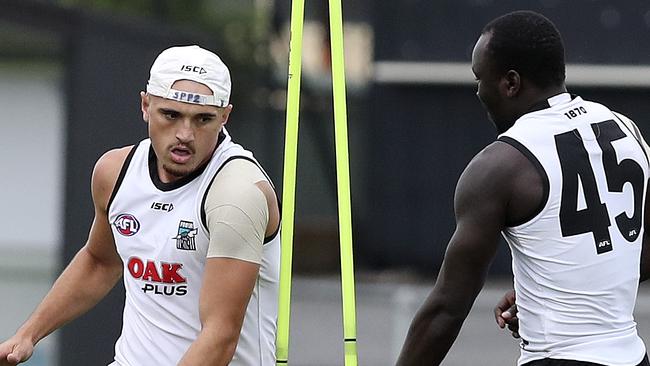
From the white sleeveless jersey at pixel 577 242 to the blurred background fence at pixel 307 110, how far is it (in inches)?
193

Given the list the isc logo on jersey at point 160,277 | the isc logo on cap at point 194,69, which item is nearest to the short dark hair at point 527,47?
the isc logo on cap at point 194,69

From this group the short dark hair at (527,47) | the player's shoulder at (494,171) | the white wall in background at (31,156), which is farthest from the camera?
the white wall in background at (31,156)

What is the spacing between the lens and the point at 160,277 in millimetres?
4723

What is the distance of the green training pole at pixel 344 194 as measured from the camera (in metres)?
4.79

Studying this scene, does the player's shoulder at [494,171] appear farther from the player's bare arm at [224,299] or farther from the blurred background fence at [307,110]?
the blurred background fence at [307,110]

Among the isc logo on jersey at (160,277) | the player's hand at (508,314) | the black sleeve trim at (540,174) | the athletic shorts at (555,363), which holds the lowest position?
the athletic shorts at (555,363)

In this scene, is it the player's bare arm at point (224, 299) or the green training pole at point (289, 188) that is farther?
the green training pole at point (289, 188)

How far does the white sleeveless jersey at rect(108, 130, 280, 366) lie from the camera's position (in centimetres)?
468

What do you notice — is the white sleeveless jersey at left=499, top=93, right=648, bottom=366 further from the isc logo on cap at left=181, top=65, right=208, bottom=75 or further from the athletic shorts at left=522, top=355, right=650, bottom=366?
the isc logo on cap at left=181, top=65, right=208, bottom=75

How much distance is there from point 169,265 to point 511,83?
4.12 ft

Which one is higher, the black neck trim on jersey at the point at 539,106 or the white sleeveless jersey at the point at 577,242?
the black neck trim on jersey at the point at 539,106

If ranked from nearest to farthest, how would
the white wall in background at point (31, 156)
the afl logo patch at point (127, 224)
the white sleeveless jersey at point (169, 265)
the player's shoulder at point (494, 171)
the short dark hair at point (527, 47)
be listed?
the player's shoulder at point (494, 171), the short dark hair at point (527, 47), the white sleeveless jersey at point (169, 265), the afl logo patch at point (127, 224), the white wall in background at point (31, 156)

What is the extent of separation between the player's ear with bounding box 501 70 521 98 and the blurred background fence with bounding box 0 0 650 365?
4.76 metres

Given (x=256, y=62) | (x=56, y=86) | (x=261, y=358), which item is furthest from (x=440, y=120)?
(x=261, y=358)
